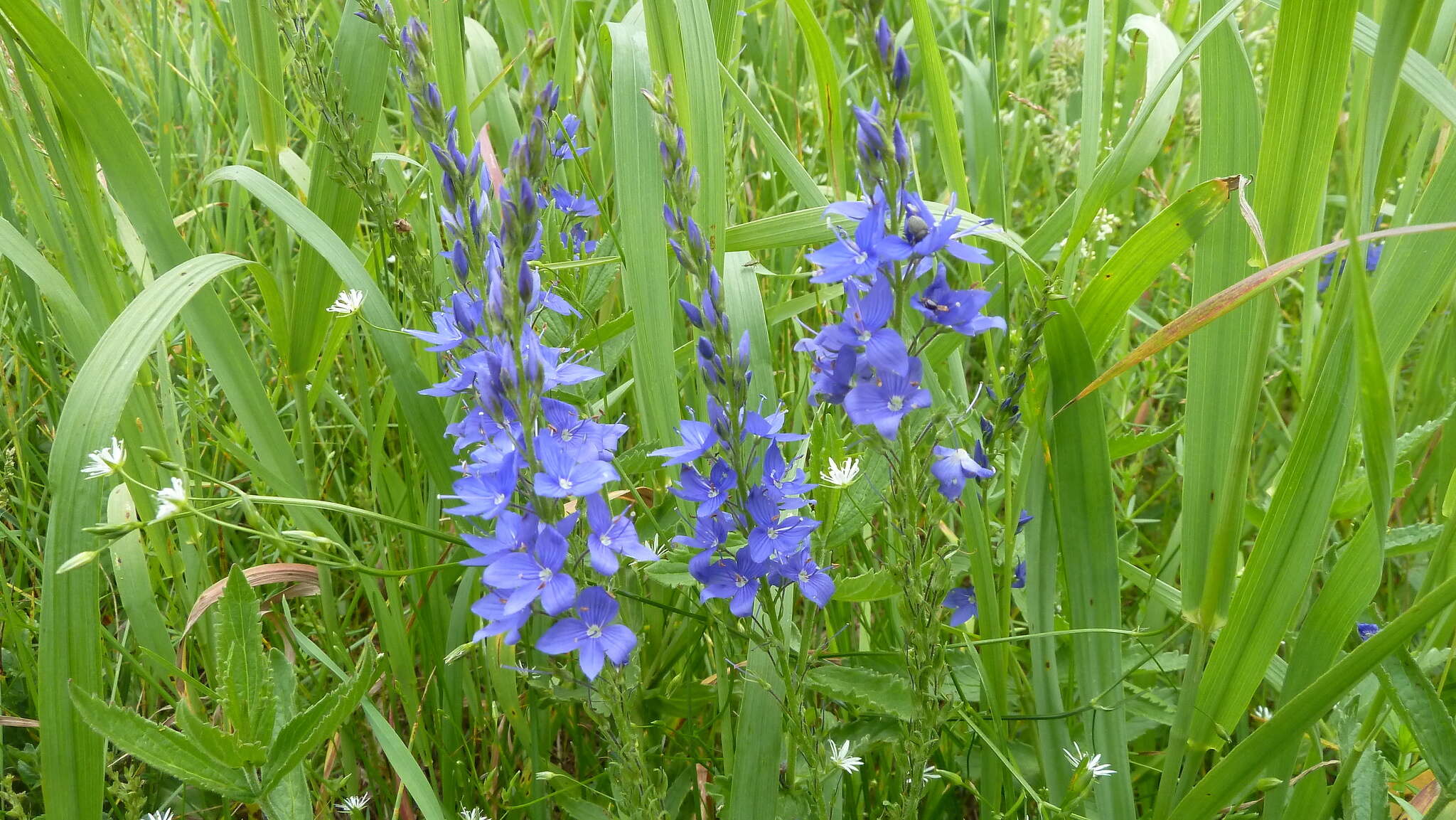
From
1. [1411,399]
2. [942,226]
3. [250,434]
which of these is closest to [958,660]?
[942,226]

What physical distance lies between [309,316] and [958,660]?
159 centimetres

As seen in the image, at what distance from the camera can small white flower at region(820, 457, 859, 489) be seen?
1632 mm

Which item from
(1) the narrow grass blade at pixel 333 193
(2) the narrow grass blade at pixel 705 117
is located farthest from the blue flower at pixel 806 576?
(1) the narrow grass blade at pixel 333 193

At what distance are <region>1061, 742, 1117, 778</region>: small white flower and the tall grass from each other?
0.03m

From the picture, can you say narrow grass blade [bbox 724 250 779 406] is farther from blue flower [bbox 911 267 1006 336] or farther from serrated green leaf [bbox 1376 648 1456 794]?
serrated green leaf [bbox 1376 648 1456 794]

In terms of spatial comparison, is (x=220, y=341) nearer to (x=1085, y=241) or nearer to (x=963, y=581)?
(x=963, y=581)

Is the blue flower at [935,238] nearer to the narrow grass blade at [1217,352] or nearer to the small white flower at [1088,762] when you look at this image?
the narrow grass blade at [1217,352]

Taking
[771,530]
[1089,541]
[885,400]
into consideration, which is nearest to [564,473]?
[771,530]

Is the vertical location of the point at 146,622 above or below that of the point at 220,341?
below

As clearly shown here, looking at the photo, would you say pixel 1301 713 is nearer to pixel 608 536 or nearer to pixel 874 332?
pixel 874 332

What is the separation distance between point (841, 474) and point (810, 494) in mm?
266

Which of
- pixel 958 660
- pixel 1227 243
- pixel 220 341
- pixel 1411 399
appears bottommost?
pixel 958 660

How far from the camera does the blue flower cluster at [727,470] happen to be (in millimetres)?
1438

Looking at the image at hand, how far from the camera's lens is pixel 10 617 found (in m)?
1.95
